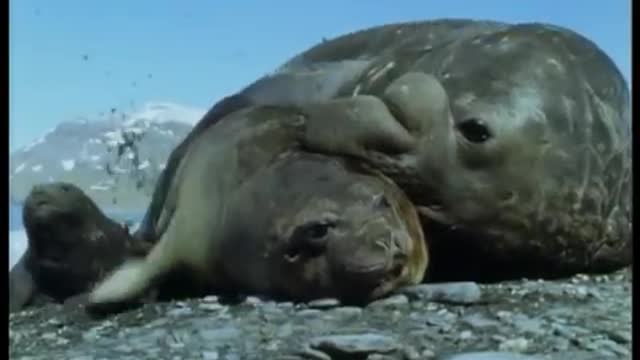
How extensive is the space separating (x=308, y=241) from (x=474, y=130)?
1.50 ft

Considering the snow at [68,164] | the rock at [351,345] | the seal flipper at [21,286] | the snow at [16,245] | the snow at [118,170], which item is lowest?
the rock at [351,345]

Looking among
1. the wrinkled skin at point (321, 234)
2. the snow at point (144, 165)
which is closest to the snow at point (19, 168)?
the snow at point (144, 165)

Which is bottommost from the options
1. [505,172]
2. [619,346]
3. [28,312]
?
[619,346]

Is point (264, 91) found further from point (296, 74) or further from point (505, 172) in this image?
point (505, 172)

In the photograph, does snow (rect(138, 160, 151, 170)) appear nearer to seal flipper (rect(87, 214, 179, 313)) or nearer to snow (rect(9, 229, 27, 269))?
seal flipper (rect(87, 214, 179, 313))

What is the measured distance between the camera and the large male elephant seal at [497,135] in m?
3.03

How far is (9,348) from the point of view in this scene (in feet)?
9.76

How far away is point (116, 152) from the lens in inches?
123

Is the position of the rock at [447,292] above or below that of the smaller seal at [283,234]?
below

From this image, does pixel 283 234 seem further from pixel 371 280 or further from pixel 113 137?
pixel 113 137

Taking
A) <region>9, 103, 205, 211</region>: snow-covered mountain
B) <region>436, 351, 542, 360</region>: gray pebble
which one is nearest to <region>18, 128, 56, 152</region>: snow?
<region>9, 103, 205, 211</region>: snow-covered mountain

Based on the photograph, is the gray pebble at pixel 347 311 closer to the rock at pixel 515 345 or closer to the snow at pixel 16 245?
the rock at pixel 515 345

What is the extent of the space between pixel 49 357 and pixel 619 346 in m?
1.27

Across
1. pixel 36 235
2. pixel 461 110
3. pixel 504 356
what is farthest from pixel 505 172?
pixel 36 235
